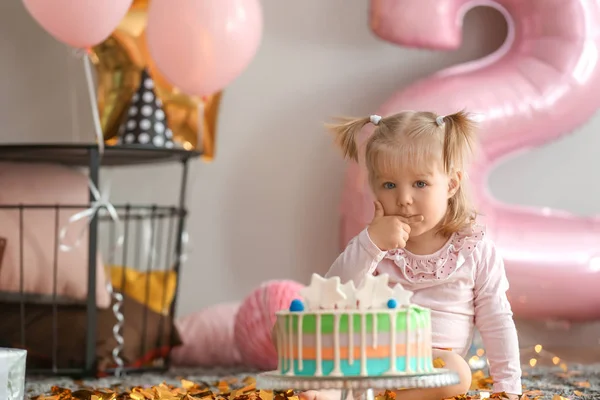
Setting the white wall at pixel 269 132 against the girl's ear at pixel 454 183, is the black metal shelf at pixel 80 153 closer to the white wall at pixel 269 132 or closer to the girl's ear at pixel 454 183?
the white wall at pixel 269 132

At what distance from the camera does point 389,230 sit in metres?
1.21

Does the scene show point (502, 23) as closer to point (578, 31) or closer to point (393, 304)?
point (578, 31)

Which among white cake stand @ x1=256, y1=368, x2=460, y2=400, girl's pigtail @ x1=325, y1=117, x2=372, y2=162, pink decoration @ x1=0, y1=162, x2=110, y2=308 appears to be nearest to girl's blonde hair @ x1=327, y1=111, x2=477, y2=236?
girl's pigtail @ x1=325, y1=117, x2=372, y2=162

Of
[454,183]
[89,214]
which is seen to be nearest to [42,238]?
[89,214]

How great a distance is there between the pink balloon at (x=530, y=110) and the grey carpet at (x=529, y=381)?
0.63 feet

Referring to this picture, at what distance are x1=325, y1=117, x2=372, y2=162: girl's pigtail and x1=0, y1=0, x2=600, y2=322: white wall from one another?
1.06 meters

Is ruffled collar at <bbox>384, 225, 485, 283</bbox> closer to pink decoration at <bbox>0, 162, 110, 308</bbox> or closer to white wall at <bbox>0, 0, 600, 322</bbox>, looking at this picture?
pink decoration at <bbox>0, 162, 110, 308</bbox>

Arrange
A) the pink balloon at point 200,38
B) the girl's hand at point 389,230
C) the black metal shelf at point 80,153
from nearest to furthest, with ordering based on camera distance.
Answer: the girl's hand at point 389,230, the black metal shelf at point 80,153, the pink balloon at point 200,38

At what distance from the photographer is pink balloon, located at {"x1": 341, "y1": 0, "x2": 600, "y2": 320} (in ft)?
6.50

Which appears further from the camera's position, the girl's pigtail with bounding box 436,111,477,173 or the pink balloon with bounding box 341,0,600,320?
the pink balloon with bounding box 341,0,600,320

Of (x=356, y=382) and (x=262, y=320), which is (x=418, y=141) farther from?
(x=262, y=320)

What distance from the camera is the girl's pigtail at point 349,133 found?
1294 millimetres

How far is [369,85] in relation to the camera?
2383 millimetres

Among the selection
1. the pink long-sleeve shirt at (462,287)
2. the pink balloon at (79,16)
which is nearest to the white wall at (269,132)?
the pink balloon at (79,16)
